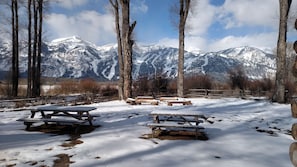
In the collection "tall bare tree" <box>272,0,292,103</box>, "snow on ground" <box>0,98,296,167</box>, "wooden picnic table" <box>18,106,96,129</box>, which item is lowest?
"snow on ground" <box>0,98,296,167</box>

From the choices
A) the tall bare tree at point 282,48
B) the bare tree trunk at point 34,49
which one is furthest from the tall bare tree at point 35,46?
the tall bare tree at point 282,48

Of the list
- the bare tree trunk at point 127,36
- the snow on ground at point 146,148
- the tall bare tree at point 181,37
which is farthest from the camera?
the tall bare tree at point 181,37

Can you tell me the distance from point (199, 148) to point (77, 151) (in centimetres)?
282

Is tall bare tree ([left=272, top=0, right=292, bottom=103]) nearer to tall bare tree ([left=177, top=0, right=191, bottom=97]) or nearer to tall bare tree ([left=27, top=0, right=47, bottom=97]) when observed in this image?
tall bare tree ([left=177, top=0, right=191, bottom=97])

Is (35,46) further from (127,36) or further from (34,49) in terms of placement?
(127,36)

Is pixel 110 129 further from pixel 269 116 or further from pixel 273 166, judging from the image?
pixel 269 116

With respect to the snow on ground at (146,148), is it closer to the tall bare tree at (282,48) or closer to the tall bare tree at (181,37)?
the tall bare tree at (282,48)

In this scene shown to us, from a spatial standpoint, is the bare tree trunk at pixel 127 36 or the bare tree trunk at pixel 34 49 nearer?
the bare tree trunk at pixel 127 36

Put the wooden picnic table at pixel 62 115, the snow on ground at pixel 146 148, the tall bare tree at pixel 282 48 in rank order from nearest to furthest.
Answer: the snow on ground at pixel 146 148 < the wooden picnic table at pixel 62 115 < the tall bare tree at pixel 282 48

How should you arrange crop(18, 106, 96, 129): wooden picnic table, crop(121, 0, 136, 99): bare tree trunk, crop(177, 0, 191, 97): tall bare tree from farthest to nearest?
crop(177, 0, 191, 97): tall bare tree, crop(121, 0, 136, 99): bare tree trunk, crop(18, 106, 96, 129): wooden picnic table

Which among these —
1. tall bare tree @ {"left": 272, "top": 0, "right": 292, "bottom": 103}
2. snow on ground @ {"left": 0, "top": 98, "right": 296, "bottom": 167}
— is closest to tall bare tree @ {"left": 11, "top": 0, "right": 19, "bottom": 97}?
snow on ground @ {"left": 0, "top": 98, "right": 296, "bottom": 167}

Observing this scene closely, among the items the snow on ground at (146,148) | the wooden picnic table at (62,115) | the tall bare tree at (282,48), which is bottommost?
the snow on ground at (146,148)

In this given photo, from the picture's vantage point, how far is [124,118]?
10836mm

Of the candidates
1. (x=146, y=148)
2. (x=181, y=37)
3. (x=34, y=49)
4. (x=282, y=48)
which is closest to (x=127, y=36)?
(x=181, y=37)
